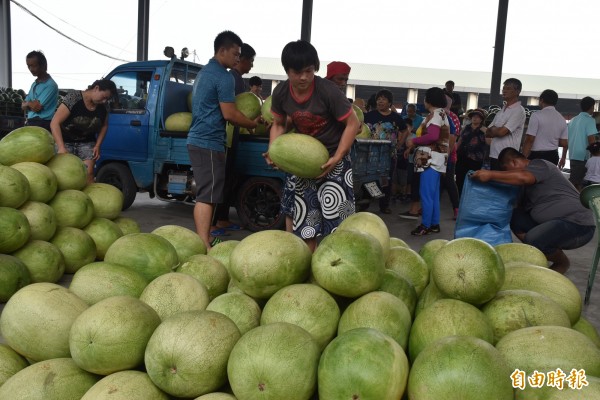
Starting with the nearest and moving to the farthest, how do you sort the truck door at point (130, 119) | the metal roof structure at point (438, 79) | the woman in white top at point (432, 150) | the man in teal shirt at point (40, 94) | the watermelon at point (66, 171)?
the watermelon at point (66, 171)
the man in teal shirt at point (40, 94)
the woman in white top at point (432, 150)
the truck door at point (130, 119)
the metal roof structure at point (438, 79)

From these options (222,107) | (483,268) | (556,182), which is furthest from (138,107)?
(483,268)

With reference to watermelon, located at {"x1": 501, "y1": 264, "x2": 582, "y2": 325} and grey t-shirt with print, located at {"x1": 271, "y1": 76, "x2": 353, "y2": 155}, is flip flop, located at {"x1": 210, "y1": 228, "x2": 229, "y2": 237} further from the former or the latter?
watermelon, located at {"x1": 501, "y1": 264, "x2": 582, "y2": 325}

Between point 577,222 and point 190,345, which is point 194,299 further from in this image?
point 577,222

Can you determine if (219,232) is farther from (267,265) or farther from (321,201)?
(267,265)

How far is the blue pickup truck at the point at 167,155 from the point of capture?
6875 mm

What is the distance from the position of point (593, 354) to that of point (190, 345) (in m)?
1.17

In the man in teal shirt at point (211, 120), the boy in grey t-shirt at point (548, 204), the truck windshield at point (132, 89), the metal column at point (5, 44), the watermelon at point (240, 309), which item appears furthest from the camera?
the metal column at point (5, 44)

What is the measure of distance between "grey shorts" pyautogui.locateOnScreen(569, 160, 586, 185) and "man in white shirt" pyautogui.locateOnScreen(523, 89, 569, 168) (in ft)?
7.00

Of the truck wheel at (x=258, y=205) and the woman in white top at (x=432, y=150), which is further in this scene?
the truck wheel at (x=258, y=205)

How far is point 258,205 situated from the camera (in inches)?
A: 276

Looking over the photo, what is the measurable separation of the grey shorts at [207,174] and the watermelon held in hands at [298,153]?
153 centimetres

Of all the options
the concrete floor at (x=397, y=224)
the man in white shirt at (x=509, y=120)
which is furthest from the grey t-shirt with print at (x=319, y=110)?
the man in white shirt at (x=509, y=120)

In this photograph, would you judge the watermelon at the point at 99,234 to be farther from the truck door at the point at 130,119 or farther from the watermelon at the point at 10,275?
the truck door at the point at 130,119

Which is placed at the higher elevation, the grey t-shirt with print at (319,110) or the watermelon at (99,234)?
the grey t-shirt with print at (319,110)
